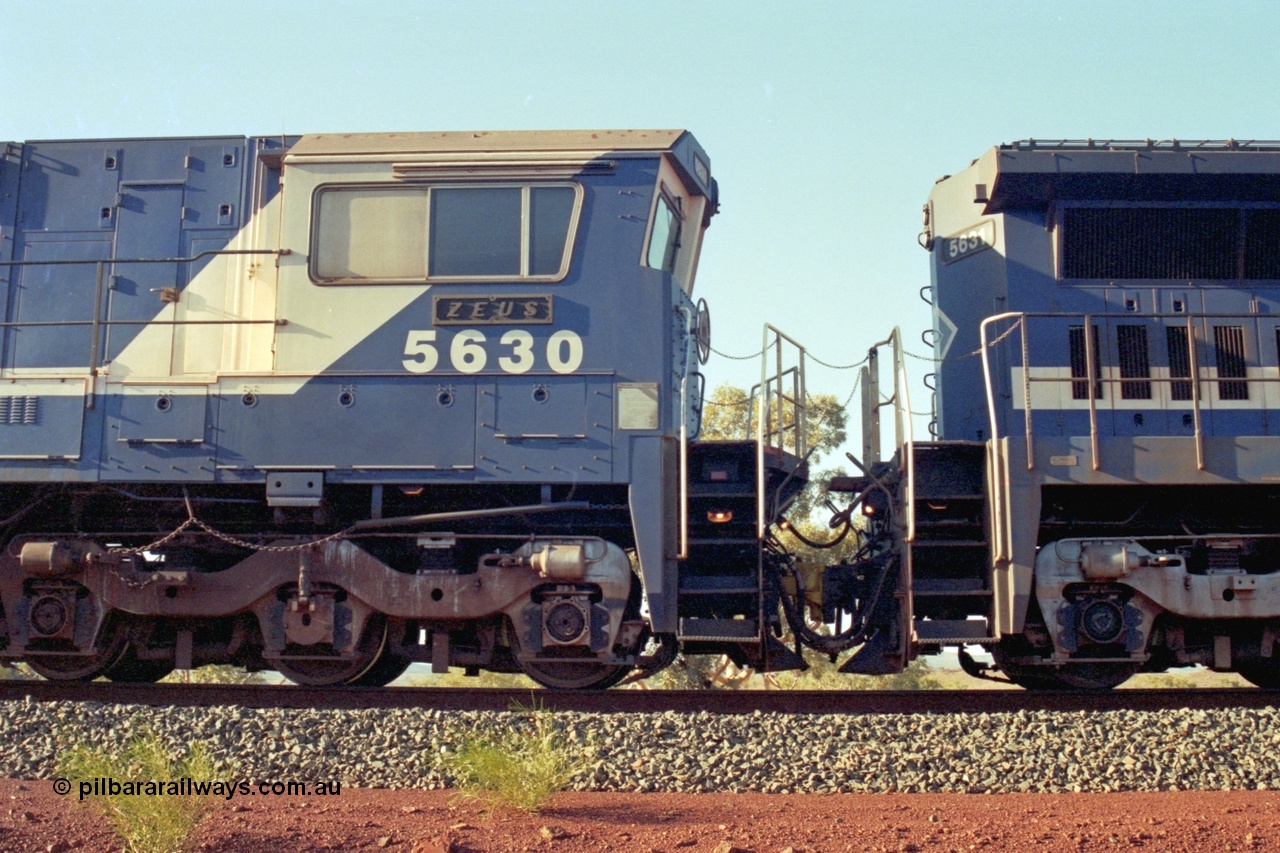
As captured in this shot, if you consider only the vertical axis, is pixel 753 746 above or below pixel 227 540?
below

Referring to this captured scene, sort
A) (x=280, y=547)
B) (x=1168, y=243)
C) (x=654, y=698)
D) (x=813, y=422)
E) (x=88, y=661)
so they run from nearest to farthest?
(x=654, y=698) → (x=280, y=547) → (x=88, y=661) → (x=1168, y=243) → (x=813, y=422)

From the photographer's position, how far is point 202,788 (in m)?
5.08

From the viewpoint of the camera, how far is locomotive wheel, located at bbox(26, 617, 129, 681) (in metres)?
8.65

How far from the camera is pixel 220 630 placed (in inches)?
351

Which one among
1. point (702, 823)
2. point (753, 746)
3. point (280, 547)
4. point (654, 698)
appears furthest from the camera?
point (280, 547)

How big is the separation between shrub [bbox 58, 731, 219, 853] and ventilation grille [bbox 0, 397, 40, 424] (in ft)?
12.1

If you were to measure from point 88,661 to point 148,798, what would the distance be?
4.72 meters

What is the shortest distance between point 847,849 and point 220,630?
6141 mm

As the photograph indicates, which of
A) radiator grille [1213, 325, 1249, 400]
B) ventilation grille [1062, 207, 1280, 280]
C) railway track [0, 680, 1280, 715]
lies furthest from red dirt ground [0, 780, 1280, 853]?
ventilation grille [1062, 207, 1280, 280]

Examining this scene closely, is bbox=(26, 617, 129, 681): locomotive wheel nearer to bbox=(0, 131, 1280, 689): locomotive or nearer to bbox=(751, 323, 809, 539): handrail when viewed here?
bbox=(0, 131, 1280, 689): locomotive

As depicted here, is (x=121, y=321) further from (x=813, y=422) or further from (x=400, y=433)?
(x=813, y=422)

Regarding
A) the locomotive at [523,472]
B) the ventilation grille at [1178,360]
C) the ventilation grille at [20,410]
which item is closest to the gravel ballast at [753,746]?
the locomotive at [523,472]

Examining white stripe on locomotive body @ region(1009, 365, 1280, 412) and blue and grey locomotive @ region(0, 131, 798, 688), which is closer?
blue and grey locomotive @ region(0, 131, 798, 688)

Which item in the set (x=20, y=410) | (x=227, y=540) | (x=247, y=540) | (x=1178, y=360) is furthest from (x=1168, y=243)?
(x=20, y=410)
